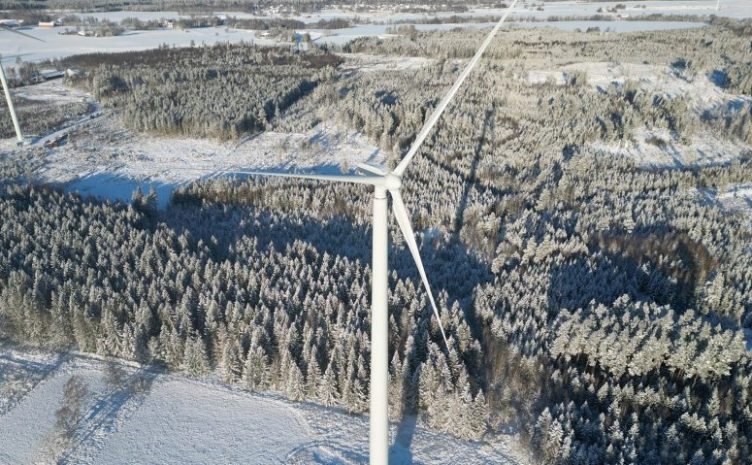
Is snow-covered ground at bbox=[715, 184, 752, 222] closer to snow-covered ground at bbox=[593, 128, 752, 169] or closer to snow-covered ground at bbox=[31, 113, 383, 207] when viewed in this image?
snow-covered ground at bbox=[593, 128, 752, 169]

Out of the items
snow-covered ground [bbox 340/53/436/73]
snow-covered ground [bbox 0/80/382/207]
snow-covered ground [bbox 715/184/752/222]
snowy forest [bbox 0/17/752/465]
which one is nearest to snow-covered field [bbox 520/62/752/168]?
snowy forest [bbox 0/17/752/465]

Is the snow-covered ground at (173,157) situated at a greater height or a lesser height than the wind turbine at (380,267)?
lesser

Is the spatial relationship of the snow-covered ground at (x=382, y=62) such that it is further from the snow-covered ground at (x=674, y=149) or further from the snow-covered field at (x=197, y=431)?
the snow-covered field at (x=197, y=431)

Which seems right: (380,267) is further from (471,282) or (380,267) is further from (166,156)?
(166,156)

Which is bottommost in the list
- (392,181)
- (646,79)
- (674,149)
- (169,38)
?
(674,149)

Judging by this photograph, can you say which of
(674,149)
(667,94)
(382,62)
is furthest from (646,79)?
(382,62)

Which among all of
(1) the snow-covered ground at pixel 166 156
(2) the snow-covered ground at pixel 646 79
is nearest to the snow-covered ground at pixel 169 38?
(2) the snow-covered ground at pixel 646 79

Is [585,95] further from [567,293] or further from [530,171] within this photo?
[567,293]
